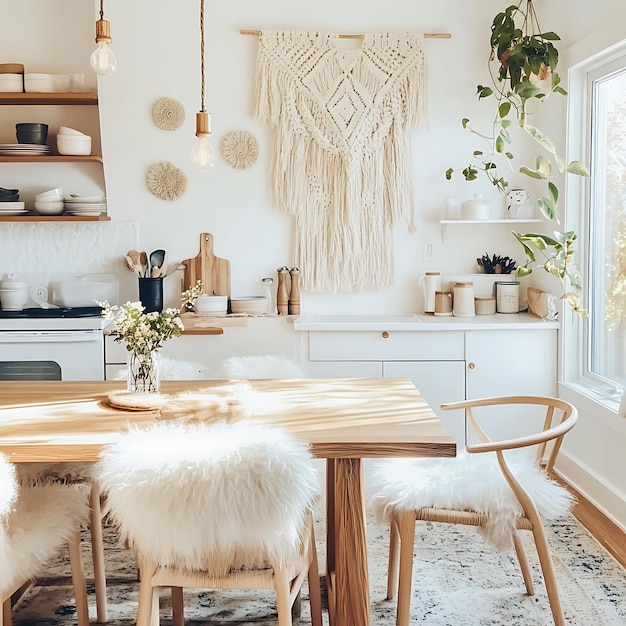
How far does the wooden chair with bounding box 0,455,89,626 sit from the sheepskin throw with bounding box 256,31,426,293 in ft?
7.84

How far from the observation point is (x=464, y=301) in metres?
4.45

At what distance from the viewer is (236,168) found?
4570 millimetres

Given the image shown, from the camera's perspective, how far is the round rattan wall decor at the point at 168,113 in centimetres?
450

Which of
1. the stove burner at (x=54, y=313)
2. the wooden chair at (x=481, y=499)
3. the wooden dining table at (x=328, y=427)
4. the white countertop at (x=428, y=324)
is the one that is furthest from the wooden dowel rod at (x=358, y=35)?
the wooden chair at (x=481, y=499)

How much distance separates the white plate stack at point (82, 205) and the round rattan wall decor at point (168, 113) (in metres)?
0.54

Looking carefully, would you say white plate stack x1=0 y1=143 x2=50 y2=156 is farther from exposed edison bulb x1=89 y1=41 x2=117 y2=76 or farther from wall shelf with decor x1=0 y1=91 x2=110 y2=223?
exposed edison bulb x1=89 y1=41 x2=117 y2=76

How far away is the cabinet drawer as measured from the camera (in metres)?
4.21

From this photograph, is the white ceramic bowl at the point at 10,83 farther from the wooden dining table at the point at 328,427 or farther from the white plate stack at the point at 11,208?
the wooden dining table at the point at 328,427

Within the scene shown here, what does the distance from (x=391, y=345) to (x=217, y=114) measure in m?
1.59

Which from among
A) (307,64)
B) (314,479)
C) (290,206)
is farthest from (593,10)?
(314,479)

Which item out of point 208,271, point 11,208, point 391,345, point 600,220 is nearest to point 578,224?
point 600,220

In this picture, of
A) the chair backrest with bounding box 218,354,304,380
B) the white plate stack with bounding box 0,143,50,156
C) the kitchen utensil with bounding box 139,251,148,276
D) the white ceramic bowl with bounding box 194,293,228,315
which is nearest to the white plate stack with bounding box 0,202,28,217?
the white plate stack with bounding box 0,143,50,156

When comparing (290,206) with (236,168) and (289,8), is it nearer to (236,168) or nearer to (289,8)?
(236,168)

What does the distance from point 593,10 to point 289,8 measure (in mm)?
1615
